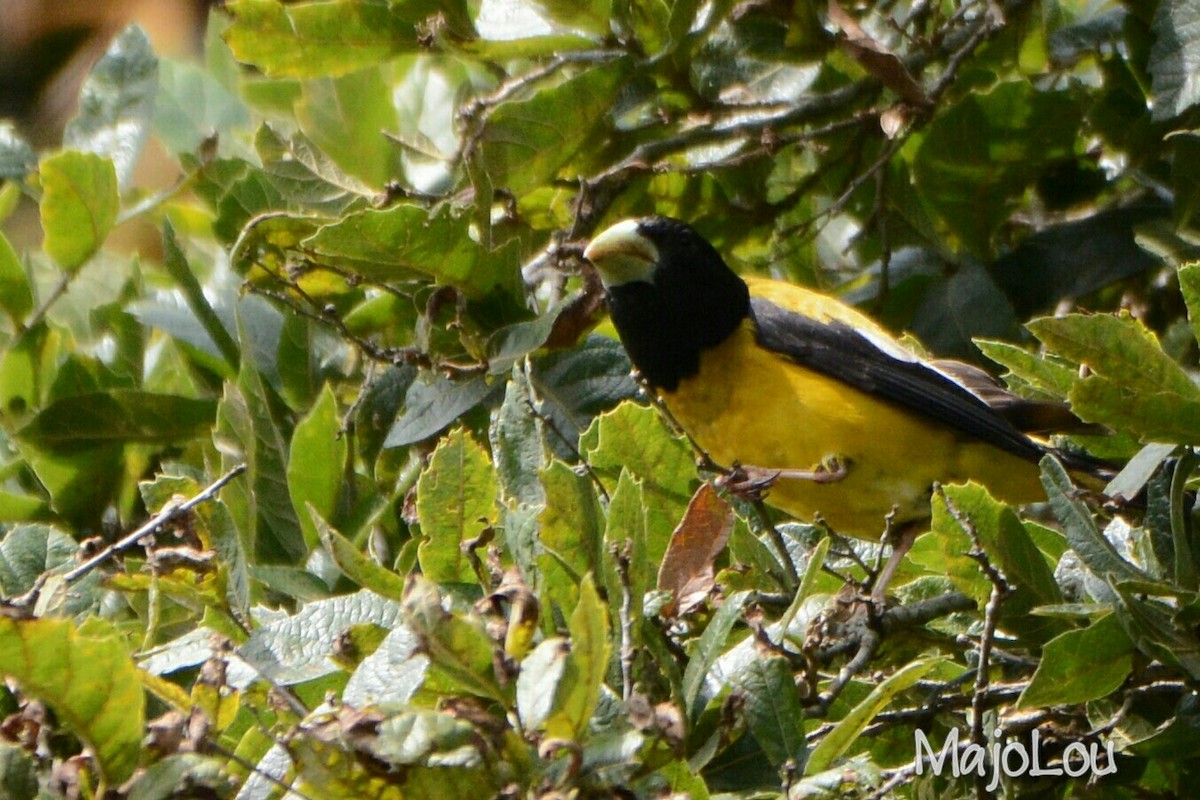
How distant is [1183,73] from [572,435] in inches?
49.1

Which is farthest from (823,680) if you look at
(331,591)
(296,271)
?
(296,271)

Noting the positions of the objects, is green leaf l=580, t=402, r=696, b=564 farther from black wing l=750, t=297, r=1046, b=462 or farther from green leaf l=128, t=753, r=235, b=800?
black wing l=750, t=297, r=1046, b=462

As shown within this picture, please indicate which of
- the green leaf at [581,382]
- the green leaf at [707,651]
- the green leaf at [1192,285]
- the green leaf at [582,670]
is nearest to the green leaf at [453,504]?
the green leaf at [707,651]

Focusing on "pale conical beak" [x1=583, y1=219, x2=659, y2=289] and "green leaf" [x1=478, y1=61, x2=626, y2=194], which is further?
"pale conical beak" [x1=583, y1=219, x2=659, y2=289]

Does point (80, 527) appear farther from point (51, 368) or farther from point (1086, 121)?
point (1086, 121)

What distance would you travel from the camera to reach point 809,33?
9.82ft

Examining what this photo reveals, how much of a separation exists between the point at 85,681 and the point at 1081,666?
44.3 inches

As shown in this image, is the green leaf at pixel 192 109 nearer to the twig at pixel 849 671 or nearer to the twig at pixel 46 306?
the twig at pixel 46 306

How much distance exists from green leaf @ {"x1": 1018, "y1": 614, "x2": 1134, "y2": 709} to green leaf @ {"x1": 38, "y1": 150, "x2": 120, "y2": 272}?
195 cm

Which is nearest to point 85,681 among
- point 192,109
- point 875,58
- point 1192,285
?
point 1192,285

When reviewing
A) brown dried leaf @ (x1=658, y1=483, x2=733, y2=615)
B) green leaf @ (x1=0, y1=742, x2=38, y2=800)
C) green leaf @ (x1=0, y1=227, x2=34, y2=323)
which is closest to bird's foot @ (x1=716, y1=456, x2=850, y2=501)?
brown dried leaf @ (x1=658, y1=483, x2=733, y2=615)

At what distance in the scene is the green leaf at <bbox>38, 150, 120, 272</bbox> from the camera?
2.79m

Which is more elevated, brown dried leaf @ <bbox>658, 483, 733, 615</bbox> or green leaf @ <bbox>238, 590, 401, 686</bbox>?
green leaf @ <bbox>238, 590, 401, 686</bbox>

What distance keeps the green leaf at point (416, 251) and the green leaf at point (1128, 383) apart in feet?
3.52
